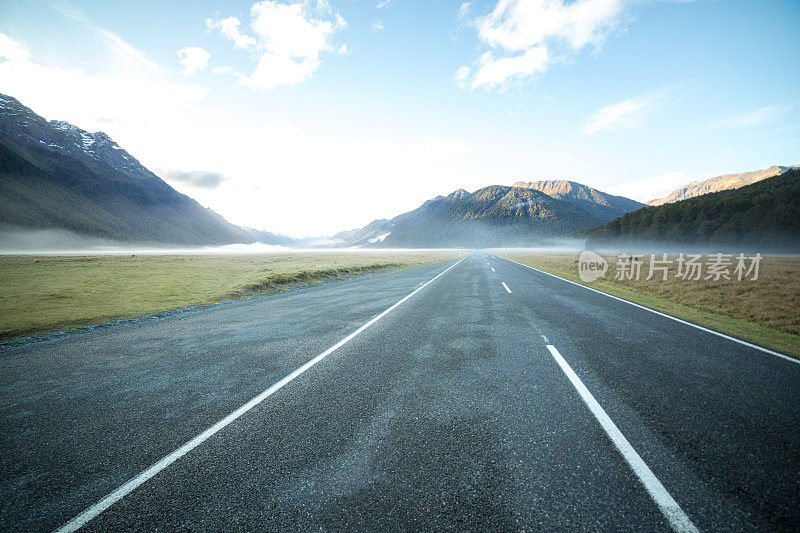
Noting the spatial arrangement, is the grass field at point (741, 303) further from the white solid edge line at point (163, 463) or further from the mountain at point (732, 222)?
the mountain at point (732, 222)

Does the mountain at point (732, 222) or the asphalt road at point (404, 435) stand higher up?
the mountain at point (732, 222)

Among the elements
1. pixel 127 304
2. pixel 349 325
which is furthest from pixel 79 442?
pixel 127 304

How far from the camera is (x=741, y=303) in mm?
11258

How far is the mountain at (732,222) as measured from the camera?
196 feet

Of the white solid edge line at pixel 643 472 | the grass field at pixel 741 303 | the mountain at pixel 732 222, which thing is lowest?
the grass field at pixel 741 303

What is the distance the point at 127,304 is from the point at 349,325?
427 inches

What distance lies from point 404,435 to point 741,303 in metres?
15.0

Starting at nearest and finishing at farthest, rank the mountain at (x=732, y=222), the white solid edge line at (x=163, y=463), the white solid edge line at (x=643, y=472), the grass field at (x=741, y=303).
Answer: the white solid edge line at (x=643, y=472) < the white solid edge line at (x=163, y=463) < the grass field at (x=741, y=303) < the mountain at (x=732, y=222)

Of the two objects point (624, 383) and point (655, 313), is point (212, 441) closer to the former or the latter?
point (624, 383)

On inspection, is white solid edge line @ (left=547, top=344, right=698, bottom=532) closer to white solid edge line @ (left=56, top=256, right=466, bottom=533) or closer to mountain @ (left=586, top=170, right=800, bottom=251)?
white solid edge line @ (left=56, top=256, right=466, bottom=533)

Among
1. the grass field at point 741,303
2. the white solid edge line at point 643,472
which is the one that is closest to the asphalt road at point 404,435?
the white solid edge line at point 643,472

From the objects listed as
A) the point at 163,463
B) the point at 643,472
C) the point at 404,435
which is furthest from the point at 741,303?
the point at 163,463

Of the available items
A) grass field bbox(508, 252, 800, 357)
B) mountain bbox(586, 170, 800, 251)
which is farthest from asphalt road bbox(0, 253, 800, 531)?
mountain bbox(586, 170, 800, 251)

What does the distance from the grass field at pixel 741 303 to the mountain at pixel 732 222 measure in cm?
6988
